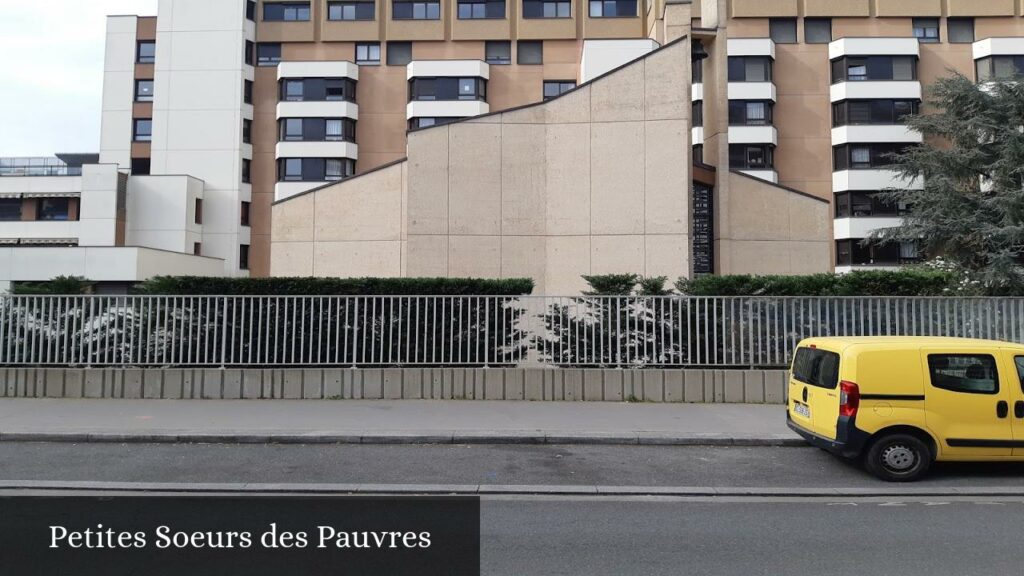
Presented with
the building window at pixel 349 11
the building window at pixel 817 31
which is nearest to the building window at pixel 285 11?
the building window at pixel 349 11

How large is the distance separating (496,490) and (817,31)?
4327 centimetres

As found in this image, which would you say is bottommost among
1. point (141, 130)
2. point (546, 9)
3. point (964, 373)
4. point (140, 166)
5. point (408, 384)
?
point (408, 384)

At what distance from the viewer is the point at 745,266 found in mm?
18719

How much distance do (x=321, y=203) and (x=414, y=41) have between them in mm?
29200

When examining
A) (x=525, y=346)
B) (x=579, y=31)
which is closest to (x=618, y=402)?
(x=525, y=346)

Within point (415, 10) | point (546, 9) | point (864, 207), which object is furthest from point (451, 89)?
point (864, 207)

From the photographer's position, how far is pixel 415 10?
147 ft

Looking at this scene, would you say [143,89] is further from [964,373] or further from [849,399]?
[964,373]

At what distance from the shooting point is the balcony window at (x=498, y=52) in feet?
146

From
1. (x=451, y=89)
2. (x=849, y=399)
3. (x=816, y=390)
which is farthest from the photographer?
(x=451, y=89)

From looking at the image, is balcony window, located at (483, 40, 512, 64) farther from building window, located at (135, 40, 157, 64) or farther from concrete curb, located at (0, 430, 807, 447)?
concrete curb, located at (0, 430, 807, 447)

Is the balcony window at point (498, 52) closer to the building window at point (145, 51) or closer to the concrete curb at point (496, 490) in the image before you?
the building window at point (145, 51)

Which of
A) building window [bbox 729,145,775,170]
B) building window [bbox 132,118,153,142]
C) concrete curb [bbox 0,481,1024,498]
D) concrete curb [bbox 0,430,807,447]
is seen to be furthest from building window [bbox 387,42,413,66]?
concrete curb [bbox 0,481,1024,498]

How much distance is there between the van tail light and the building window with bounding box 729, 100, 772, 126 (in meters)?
37.0
